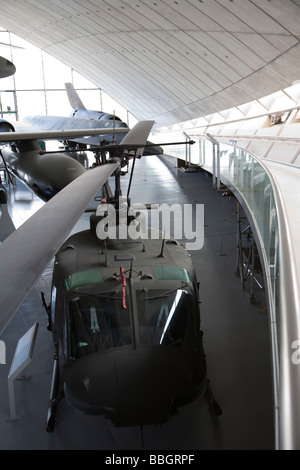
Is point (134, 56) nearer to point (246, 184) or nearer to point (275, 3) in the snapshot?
point (275, 3)

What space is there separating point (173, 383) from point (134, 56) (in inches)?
1109

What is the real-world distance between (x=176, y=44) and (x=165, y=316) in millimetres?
19925

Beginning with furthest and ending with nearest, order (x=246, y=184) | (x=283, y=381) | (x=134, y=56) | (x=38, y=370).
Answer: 1. (x=134, y=56)
2. (x=246, y=184)
3. (x=38, y=370)
4. (x=283, y=381)

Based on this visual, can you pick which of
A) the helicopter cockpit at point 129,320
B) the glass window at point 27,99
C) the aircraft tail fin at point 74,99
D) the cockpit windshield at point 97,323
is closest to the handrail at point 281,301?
the helicopter cockpit at point 129,320

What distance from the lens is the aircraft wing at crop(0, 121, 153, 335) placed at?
7.68 ft

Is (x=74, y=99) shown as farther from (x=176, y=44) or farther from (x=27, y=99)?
(x=27, y=99)

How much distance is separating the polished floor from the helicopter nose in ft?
1.35

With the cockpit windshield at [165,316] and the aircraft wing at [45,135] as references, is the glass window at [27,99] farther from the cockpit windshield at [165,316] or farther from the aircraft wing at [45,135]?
the cockpit windshield at [165,316]

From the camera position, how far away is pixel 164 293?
647 centimetres

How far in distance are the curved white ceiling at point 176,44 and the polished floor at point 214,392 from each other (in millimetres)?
7666

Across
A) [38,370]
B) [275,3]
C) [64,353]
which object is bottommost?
[38,370]

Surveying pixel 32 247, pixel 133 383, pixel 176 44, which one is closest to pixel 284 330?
pixel 32 247
